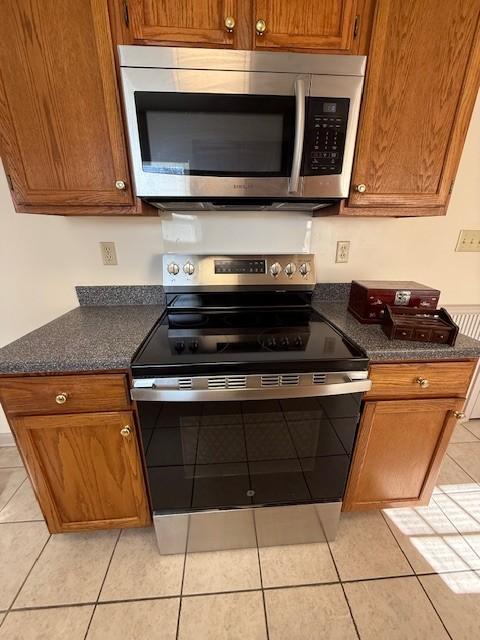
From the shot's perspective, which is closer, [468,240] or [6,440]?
[468,240]

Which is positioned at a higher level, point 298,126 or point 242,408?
point 298,126

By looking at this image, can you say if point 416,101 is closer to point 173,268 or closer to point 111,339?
point 173,268

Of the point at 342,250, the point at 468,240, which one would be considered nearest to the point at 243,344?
the point at 342,250

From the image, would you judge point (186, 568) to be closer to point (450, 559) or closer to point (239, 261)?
point (450, 559)

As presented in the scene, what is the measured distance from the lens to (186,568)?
1.15 m

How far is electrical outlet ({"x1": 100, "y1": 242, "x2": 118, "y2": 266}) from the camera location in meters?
1.40

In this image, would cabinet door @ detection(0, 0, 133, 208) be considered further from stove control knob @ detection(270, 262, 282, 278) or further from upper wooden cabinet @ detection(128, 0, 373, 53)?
stove control knob @ detection(270, 262, 282, 278)

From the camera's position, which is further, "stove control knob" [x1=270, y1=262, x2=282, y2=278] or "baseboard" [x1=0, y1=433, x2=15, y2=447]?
"baseboard" [x1=0, y1=433, x2=15, y2=447]

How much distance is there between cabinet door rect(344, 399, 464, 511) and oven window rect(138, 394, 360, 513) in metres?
0.08

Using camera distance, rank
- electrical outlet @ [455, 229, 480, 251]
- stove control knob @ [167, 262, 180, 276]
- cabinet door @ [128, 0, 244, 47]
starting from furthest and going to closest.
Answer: electrical outlet @ [455, 229, 480, 251] → stove control knob @ [167, 262, 180, 276] → cabinet door @ [128, 0, 244, 47]

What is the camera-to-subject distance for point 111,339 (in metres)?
1.04

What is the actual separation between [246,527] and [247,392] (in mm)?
689

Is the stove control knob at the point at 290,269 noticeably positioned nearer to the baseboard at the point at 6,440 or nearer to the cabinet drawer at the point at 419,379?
the cabinet drawer at the point at 419,379

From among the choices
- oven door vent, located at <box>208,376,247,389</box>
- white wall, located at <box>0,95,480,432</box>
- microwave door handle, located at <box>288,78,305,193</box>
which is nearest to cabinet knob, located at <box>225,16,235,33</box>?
microwave door handle, located at <box>288,78,305,193</box>
